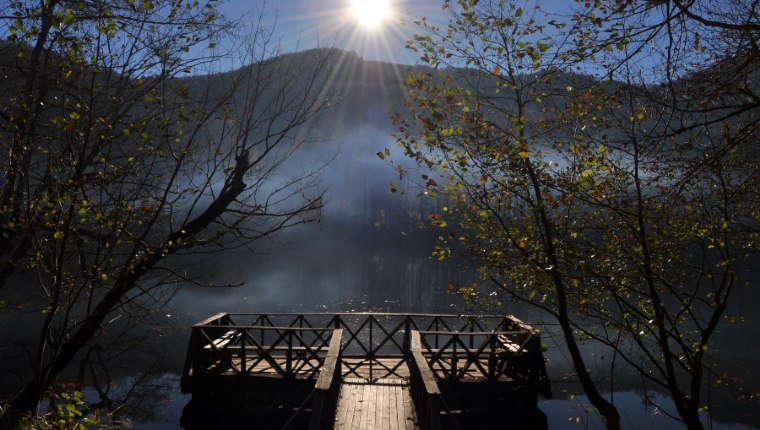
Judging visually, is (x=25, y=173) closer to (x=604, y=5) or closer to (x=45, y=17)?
(x=45, y=17)

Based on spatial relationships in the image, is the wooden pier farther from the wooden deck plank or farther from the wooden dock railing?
the wooden dock railing

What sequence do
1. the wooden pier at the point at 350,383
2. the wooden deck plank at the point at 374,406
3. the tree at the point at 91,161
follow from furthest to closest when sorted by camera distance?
the wooden pier at the point at 350,383 → the wooden deck plank at the point at 374,406 → the tree at the point at 91,161

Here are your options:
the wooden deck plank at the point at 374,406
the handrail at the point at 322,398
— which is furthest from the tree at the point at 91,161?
the wooden deck plank at the point at 374,406

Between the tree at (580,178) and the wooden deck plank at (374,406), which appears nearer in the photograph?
the tree at (580,178)

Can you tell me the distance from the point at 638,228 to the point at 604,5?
305 centimetres

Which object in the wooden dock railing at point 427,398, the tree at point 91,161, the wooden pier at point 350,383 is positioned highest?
the tree at point 91,161

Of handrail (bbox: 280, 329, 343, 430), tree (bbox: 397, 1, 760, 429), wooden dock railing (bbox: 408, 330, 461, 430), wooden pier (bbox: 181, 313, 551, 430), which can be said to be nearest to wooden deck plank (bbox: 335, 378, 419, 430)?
wooden pier (bbox: 181, 313, 551, 430)

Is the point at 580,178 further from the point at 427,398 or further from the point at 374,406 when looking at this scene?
the point at 374,406

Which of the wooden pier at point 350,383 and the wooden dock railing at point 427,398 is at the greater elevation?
the wooden dock railing at point 427,398

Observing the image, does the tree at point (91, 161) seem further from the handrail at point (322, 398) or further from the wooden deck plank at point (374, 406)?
the wooden deck plank at point (374, 406)

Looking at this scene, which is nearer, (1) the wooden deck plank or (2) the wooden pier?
(1) the wooden deck plank

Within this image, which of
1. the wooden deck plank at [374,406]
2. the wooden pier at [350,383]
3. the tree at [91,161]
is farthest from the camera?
the wooden pier at [350,383]

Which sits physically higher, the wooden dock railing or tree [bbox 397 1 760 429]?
tree [bbox 397 1 760 429]

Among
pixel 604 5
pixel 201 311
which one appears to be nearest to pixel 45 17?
pixel 604 5
